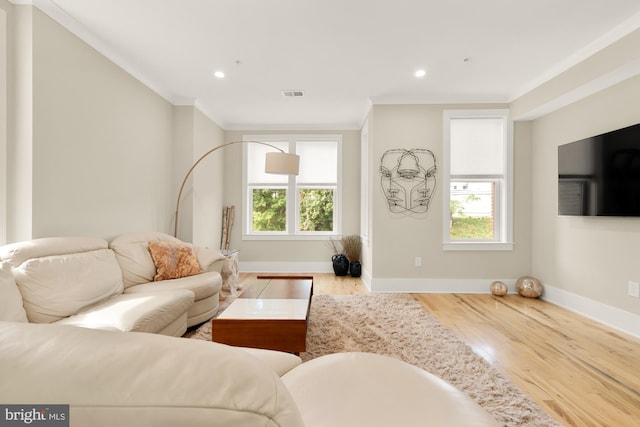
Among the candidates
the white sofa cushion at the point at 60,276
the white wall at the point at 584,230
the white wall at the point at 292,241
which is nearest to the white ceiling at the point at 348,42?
the white wall at the point at 584,230

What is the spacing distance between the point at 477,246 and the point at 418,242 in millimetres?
815

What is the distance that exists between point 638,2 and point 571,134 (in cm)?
151

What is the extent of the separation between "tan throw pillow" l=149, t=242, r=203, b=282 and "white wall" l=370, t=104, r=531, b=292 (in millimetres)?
2407

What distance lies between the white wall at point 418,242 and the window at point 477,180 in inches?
4.4

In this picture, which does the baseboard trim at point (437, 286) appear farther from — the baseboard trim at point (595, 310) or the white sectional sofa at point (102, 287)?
the white sectional sofa at point (102, 287)

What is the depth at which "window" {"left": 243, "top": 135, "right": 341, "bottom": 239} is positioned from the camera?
19.4 ft

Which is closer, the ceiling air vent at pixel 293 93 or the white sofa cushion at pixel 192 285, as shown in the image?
the white sofa cushion at pixel 192 285

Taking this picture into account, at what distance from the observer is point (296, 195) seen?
19.5 ft

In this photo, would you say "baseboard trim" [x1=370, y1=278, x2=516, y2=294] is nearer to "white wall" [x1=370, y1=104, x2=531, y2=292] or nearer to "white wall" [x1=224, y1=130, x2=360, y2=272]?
"white wall" [x1=370, y1=104, x2=531, y2=292]

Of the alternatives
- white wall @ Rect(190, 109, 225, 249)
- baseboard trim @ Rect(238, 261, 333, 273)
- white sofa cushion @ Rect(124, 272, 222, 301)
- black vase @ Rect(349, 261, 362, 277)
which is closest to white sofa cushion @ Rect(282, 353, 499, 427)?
white sofa cushion @ Rect(124, 272, 222, 301)

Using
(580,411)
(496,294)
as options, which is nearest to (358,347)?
(580,411)

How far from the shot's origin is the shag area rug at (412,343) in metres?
1.86

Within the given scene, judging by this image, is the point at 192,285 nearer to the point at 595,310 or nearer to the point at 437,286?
the point at 437,286

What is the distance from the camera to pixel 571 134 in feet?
12.1
